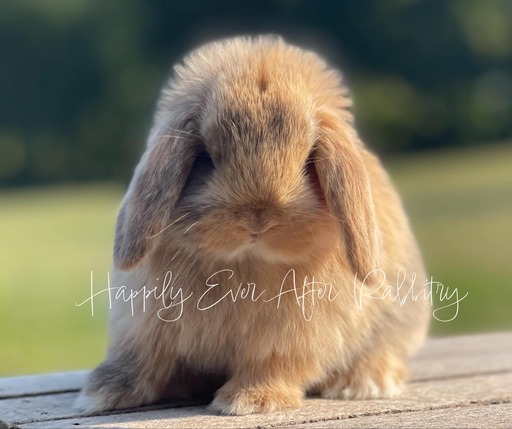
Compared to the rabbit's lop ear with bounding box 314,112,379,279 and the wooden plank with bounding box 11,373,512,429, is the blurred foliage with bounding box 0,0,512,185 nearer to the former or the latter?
the wooden plank with bounding box 11,373,512,429

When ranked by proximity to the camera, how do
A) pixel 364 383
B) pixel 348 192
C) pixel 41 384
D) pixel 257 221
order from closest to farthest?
1. pixel 257 221
2. pixel 348 192
3. pixel 364 383
4. pixel 41 384

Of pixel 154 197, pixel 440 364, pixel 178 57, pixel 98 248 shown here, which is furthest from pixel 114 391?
Result: pixel 178 57

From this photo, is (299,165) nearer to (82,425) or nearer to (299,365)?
(299,365)

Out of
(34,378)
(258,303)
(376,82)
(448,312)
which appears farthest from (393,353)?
(376,82)

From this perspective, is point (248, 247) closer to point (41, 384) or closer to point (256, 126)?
point (256, 126)

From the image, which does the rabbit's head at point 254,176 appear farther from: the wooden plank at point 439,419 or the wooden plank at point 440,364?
the wooden plank at point 440,364

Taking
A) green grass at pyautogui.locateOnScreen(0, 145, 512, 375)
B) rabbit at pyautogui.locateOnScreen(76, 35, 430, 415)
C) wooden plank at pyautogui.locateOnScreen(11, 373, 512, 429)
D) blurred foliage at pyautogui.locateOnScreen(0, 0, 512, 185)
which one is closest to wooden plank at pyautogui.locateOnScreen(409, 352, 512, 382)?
wooden plank at pyautogui.locateOnScreen(11, 373, 512, 429)

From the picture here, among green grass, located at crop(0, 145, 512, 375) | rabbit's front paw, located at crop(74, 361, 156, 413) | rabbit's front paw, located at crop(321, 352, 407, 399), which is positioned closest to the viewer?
rabbit's front paw, located at crop(74, 361, 156, 413)
